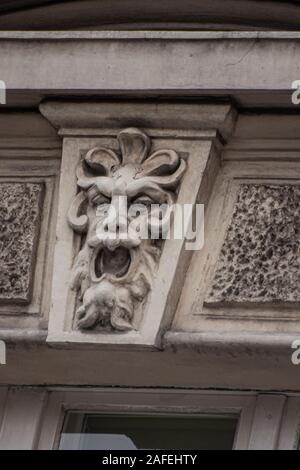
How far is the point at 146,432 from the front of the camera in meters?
5.59

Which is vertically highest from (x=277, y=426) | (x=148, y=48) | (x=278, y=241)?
(x=148, y=48)

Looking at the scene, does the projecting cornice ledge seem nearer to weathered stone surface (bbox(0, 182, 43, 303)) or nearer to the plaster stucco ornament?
the plaster stucco ornament

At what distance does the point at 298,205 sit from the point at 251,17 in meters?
0.63

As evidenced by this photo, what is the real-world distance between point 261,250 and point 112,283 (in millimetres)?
369

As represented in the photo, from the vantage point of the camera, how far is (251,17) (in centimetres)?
597

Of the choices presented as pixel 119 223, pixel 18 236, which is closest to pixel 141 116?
pixel 119 223

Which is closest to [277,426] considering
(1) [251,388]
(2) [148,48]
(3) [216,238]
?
(1) [251,388]

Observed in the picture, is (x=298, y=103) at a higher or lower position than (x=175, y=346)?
higher

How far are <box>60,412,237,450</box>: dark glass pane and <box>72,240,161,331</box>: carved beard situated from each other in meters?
0.28

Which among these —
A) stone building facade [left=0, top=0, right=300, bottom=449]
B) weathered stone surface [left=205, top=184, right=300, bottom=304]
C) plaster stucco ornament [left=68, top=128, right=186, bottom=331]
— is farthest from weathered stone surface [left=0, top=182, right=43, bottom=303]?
weathered stone surface [left=205, top=184, right=300, bottom=304]

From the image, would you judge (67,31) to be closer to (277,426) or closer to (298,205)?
(298,205)

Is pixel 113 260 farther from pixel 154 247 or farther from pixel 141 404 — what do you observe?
pixel 141 404

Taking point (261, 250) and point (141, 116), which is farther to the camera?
point (141, 116)

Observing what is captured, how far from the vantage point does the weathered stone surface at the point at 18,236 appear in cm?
564
